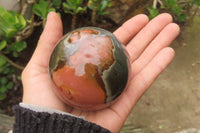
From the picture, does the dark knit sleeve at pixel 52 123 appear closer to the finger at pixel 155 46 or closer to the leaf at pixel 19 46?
the finger at pixel 155 46

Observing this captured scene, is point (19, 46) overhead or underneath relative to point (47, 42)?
underneath

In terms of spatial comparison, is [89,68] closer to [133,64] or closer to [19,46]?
[133,64]

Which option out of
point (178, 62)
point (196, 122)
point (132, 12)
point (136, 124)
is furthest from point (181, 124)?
point (132, 12)

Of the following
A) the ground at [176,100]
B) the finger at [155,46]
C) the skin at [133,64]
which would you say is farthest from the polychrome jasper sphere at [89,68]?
the ground at [176,100]

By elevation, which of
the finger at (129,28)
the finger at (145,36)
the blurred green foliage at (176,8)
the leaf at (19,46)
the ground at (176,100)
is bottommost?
the ground at (176,100)

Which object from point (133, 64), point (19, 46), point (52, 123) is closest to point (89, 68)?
point (52, 123)

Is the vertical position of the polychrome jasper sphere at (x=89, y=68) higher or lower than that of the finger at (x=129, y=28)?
higher
